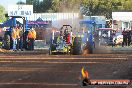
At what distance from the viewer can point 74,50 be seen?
27781 millimetres

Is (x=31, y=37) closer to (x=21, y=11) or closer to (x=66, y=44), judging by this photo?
(x=66, y=44)

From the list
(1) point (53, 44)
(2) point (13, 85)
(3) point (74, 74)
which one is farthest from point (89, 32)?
(2) point (13, 85)

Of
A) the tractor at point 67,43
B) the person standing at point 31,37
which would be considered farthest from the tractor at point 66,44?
the person standing at point 31,37

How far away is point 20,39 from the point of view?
36.0m

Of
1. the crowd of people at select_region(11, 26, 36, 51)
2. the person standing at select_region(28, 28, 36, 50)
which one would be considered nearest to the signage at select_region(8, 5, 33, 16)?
the crowd of people at select_region(11, 26, 36, 51)

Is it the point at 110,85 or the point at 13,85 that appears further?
the point at 13,85

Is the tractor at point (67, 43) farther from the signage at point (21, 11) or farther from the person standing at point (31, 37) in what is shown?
the signage at point (21, 11)

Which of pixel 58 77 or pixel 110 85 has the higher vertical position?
pixel 110 85

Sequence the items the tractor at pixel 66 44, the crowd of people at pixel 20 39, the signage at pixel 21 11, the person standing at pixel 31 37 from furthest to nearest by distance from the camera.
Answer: the signage at pixel 21 11, the person standing at pixel 31 37, the crowd of people at pixel 20 39, the tractor at pixel 66 44

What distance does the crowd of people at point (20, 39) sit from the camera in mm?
35094

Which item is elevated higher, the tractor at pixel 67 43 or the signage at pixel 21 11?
the signage at pixel 21 11

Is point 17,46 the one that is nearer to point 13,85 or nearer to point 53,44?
point 53,44

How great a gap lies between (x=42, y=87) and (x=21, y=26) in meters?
27.1

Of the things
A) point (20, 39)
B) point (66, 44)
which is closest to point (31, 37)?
point (20, 39)
